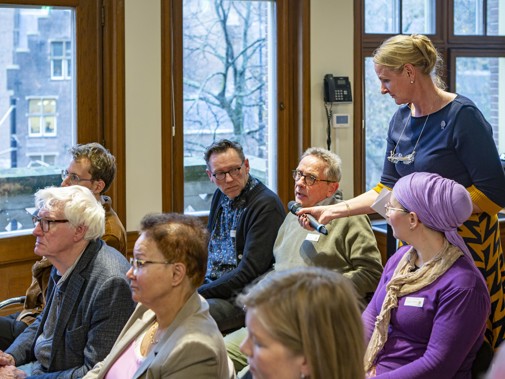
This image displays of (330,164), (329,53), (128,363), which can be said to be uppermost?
(329,53)

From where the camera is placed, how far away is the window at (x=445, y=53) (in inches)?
220

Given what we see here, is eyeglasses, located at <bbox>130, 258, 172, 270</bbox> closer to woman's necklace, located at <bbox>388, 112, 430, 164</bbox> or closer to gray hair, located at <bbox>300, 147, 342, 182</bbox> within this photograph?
woman's necklace, located at <bbox>388, 112, 430, 164</bbox>

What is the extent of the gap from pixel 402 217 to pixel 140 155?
2641 millimetres

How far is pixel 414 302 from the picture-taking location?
2449 millimetres

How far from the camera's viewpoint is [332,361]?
1.49 m

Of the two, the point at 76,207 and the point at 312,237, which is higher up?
the point at 76,207

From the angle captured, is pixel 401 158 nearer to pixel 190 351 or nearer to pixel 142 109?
pixel 190 351

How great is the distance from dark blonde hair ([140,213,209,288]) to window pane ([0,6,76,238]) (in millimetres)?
2470

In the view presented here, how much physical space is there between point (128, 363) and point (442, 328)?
94 cm

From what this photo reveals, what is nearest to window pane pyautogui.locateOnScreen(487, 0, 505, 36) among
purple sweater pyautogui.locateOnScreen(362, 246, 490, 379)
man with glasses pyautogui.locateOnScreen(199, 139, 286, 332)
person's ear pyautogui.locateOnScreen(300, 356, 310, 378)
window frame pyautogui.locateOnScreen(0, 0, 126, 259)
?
window frame pyautogui.locateOnScreen(0, 0, 126, 259)

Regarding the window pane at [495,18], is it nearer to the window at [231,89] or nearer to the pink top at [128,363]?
the window at [231,89]

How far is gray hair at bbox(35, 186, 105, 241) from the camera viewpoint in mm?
2869

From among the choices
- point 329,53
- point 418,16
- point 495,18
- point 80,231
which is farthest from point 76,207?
point 495,18

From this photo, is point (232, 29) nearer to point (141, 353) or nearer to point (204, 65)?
point (204, 65)
